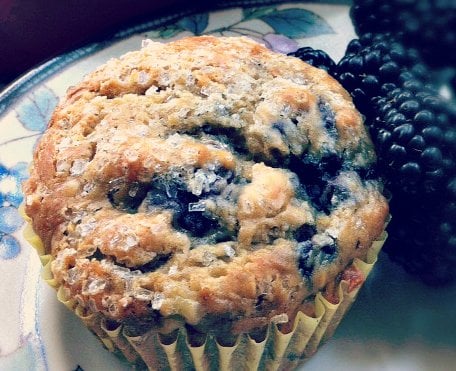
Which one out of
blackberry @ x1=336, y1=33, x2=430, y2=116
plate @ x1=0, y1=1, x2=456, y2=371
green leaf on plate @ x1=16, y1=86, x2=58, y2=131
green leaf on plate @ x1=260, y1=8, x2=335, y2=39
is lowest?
plate @ x1=0, y1=1, x2=456, y2=371

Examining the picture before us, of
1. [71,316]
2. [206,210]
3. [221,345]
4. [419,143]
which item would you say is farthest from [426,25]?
[71,316]

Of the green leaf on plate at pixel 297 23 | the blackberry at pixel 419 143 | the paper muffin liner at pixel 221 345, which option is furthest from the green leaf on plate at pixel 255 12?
the paper muffin liner at pixel 221 345

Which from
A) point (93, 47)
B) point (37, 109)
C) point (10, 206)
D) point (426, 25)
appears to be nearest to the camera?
point (426, 25)

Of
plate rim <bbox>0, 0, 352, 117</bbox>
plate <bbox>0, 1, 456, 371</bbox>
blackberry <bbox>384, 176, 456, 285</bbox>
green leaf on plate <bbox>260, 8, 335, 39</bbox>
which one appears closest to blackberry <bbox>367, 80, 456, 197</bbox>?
blackberry <bbox>384, 176, 456, 285</bbox>

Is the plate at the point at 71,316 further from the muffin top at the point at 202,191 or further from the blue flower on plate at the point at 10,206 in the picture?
the muffin top at the point at 202,191

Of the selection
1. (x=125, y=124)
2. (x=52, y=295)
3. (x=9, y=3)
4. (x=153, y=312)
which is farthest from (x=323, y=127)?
(x=9, y=3)

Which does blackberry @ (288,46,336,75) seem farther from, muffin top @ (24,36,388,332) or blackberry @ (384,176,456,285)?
blackberry @ (384,176,456,285)

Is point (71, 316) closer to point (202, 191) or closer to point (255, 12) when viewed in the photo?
point (202, 191)
